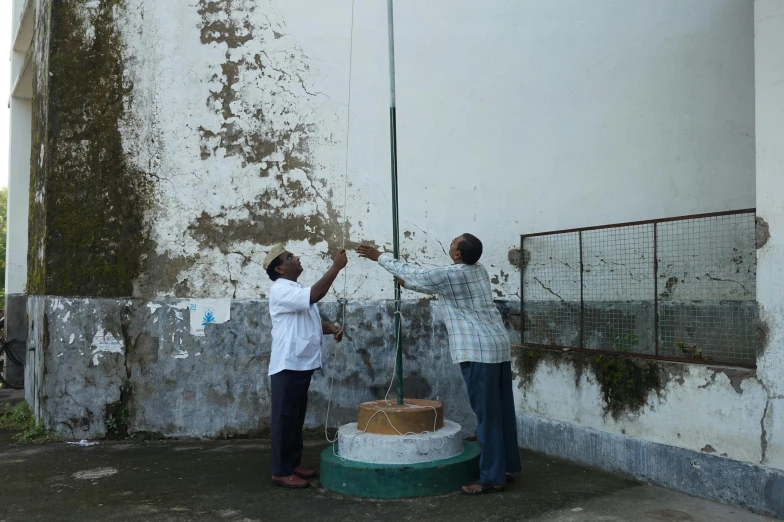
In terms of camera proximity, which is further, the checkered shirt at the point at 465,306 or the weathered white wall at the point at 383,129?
the weathered white wall at the point at 383,129

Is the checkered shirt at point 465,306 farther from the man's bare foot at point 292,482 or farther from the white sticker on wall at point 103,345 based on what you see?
the white sticker on wall at point 103,345

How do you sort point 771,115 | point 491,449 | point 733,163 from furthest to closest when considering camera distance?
1. point 733,163
2. point 491,449
3. point 771,115

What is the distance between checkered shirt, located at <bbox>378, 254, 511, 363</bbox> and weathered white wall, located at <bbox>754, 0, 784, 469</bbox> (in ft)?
4.84

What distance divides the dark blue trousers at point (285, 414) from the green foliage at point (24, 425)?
249 centimetres

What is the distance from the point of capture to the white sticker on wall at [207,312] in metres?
6.17

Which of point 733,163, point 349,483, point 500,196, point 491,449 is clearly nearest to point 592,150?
point 500,196

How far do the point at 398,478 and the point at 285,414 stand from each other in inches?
34.2

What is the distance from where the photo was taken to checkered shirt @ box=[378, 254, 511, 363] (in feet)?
14.5

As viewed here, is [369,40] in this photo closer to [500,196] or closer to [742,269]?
[500,196]

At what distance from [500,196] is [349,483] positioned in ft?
9.73

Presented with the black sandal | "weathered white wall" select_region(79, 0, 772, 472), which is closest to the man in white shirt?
the black sandal

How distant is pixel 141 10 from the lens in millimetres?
6348

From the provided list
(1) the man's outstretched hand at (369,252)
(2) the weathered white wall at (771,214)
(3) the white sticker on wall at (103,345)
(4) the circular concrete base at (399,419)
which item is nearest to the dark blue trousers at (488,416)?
(4) the circular concrete base at (399,419)

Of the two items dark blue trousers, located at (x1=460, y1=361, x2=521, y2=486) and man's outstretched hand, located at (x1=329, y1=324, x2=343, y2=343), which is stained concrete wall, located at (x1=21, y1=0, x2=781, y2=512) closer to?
man's outstretched hand, located at (x1=329, y1=324, x2=343, y2=343)
